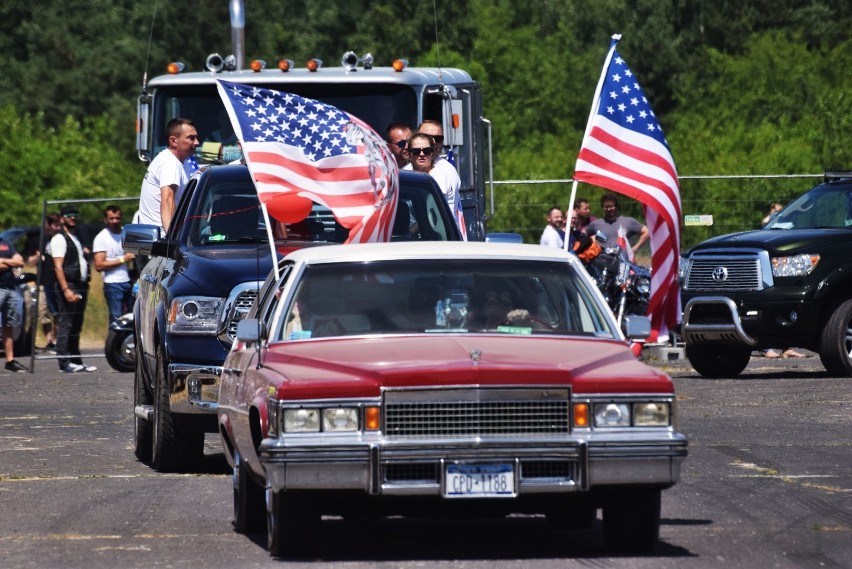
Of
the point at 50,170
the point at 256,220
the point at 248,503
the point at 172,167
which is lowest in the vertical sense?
the point at 248,503

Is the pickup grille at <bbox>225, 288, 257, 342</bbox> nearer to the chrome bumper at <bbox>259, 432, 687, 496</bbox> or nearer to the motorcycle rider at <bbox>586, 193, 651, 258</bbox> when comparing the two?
the chrome bumper at <bbox>259, 432, 687, 496</bbox>

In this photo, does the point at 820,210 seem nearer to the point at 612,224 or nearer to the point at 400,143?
the point at 612,224

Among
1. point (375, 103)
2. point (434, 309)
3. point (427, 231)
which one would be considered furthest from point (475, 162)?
point (434, 309)

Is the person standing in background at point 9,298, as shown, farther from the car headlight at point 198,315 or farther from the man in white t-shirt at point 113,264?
the car headlight at point 198,315

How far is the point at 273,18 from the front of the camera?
82250mm

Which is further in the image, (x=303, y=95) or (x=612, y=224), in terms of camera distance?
(x=612, y=224)

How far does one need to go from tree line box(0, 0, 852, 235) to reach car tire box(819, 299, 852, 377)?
1640 inches

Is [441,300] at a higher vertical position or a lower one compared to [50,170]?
lower

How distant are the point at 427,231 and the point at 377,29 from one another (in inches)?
2502

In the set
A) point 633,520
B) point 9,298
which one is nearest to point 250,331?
point 633,520

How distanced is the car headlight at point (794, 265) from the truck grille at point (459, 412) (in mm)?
13295

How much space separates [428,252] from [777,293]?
39.8 ft

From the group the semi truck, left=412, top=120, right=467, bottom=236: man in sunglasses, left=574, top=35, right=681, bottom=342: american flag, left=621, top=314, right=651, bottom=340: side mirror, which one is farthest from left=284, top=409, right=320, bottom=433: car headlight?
the semi truck

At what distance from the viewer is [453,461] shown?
814 centimetres
